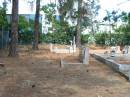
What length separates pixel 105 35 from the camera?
38.9 meters

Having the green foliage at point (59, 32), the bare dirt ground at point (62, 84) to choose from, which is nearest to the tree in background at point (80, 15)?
the green foliage at point (59, 32)

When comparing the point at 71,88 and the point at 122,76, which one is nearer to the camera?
the point at 71,88

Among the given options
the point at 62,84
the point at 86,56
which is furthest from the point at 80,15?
the point at 62,84

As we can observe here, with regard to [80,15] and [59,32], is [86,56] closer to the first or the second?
[80,15]

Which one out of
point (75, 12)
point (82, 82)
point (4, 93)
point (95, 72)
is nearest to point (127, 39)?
point (75, 12)

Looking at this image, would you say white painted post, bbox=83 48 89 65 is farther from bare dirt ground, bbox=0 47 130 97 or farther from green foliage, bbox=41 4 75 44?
green foliage, bbox=41 4 75 44

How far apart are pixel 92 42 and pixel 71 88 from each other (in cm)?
Answer: 3024

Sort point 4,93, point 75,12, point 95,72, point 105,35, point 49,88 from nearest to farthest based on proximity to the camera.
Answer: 1. point 4,93
2. point 49,88
3. point 95,72
4. point 75,12
5. point 105,35

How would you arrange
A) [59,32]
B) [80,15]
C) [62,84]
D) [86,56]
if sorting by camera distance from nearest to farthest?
[62,84], [86,56], [80,15], [59,32]

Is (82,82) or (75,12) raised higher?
(75,12)

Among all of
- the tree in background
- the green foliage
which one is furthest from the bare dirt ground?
the green foliage

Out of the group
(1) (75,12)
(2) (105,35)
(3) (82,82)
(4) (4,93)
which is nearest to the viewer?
(4) (4,93)

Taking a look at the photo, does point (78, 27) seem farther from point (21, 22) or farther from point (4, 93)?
point (4, 93)

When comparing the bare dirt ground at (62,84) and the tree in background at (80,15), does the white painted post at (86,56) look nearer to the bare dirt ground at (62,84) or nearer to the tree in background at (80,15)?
the bare dirt ground at (62,84)
